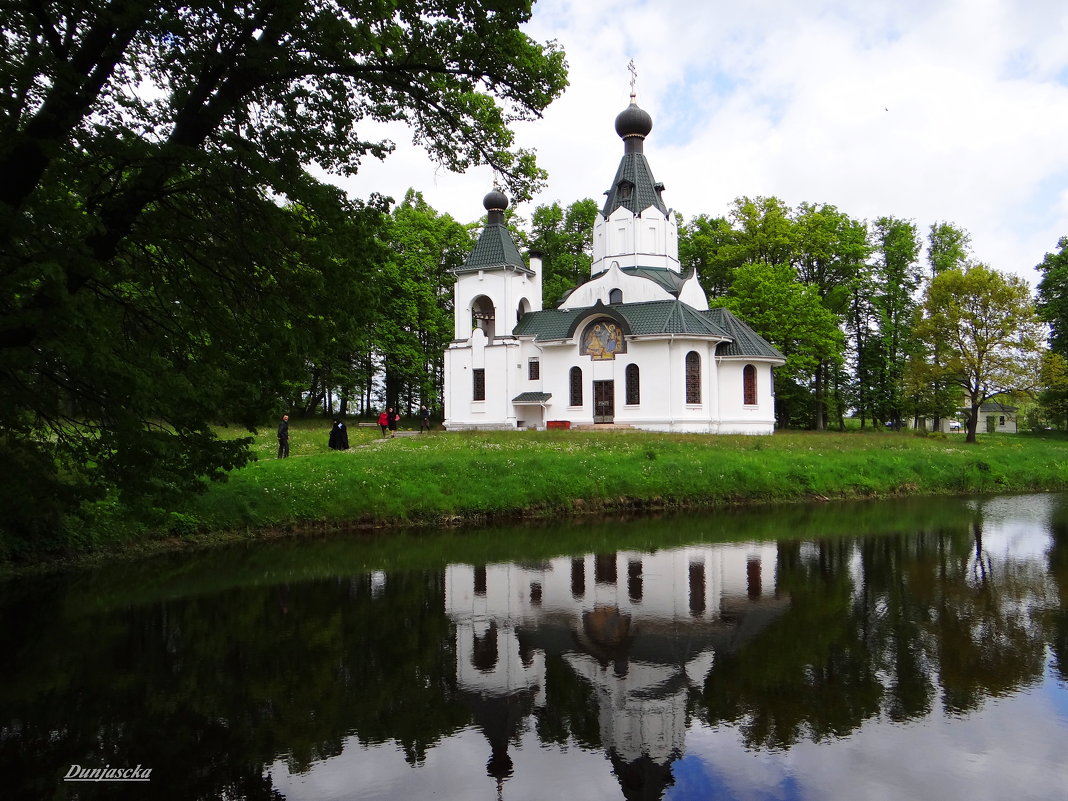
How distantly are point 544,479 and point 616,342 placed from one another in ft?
53.1

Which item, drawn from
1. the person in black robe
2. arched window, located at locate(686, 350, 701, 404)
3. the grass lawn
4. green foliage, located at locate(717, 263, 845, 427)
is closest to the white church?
arched window, located at locate(686, 350, 701, 404)

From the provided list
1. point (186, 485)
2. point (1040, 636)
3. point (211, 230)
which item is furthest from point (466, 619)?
point (1040, 636)

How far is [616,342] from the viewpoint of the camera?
33.4 meters

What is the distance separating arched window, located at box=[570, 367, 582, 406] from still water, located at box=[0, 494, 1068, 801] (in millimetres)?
22314

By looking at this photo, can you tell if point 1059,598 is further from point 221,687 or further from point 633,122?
point 633,122

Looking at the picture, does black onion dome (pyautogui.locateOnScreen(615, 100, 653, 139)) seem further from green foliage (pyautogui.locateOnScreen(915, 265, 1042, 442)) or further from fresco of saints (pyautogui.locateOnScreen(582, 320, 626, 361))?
green foliage (pyautogui.locateOnScreen(915, 265, 1042, 442))

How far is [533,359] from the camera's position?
117 feet

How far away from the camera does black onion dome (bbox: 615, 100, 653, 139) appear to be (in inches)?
1478

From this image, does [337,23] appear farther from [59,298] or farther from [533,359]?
[533,359]

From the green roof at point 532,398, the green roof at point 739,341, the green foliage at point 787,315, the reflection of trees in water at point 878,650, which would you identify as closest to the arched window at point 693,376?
the green roof at point 739,341

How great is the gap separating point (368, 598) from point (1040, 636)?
24.9 feet

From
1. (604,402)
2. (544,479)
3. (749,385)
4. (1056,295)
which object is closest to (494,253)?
(604,402)

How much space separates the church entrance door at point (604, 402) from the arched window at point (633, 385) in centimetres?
71

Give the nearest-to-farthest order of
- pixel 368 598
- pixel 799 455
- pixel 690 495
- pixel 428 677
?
pixel 428 677 → pixel 368 598 → pixel 690 495 → pixel 799 455
